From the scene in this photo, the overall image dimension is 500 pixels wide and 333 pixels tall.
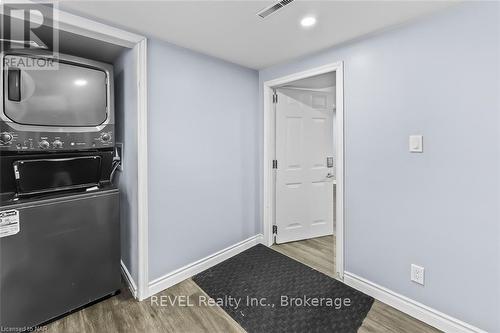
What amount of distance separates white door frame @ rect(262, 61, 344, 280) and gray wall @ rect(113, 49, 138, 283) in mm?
1511

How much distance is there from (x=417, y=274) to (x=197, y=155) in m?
2.10

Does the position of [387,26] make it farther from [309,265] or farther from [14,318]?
[14,318]

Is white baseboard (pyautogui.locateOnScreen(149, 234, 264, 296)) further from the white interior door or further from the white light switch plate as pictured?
the white light switch plate

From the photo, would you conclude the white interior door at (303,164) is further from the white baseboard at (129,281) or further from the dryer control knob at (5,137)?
the dryer control knob at (5,137)

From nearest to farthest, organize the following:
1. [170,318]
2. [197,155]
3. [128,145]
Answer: [170,318] < [128,145] < [197,155]

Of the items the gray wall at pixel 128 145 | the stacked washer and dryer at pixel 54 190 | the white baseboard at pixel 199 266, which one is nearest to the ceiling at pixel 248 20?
the gray wall at pixel 128 145

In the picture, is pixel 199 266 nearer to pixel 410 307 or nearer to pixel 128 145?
pixel 128 145

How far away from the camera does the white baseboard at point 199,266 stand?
2.21 metres

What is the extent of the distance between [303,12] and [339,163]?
1.31 m

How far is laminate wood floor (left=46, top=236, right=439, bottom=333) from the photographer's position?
177 centimetres

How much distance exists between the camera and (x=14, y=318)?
1.63 metres

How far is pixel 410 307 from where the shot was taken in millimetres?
1892

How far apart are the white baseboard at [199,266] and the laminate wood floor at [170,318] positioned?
73 millimetres

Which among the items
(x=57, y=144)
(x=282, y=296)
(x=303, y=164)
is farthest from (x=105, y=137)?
(x=303, y=164)
